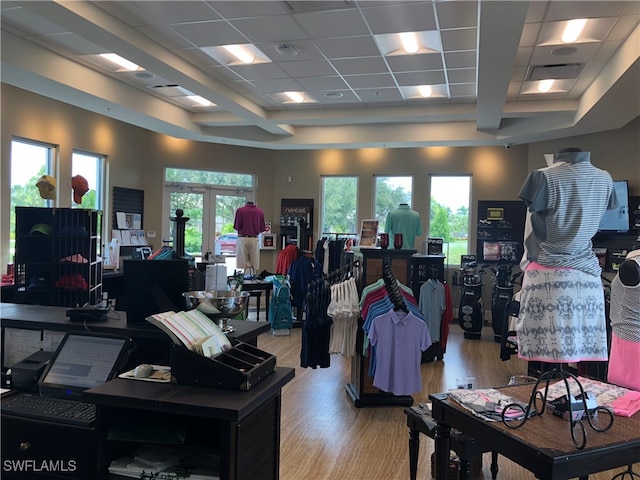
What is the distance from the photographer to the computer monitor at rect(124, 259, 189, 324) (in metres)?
2.35

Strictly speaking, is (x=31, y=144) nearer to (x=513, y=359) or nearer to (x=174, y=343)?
(x=174, y=343)

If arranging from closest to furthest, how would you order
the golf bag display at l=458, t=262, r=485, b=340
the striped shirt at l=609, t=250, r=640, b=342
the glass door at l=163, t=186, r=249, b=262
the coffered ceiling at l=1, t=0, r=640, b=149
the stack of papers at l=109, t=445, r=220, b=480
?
Result: the stack of papers at l=109, t=445, r=220, b=480, the striped shirt at l=609, t=250, r=640, b=342, the coffered ceiling at l=1, t=0, r=640, b=149, the golf bag display at l=458, t=262, r=485, b=340, the glass door at l=163, t=186, r=249, b=262

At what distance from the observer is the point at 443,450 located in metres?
2.18

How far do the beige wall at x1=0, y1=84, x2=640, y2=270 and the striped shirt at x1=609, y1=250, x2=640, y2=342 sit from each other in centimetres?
524

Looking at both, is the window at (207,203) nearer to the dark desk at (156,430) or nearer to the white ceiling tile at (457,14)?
the white ceiling tile at (457,14)

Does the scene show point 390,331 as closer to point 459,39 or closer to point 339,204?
point 459,39

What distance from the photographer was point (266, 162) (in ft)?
34.7

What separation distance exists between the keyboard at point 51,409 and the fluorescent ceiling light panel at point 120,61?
4.59 meters

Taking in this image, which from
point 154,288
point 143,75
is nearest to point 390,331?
point 154,288

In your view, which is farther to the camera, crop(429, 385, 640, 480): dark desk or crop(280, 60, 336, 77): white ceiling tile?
crop(280, 60, 336, 77): white ceiling tile

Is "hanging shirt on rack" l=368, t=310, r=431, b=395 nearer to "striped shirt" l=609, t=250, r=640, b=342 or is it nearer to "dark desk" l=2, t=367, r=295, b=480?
"striped shirt" l=609, t=250, r=640, b=342

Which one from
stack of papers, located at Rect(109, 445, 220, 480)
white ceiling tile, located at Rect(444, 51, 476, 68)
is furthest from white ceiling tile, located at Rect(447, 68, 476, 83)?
stack of papers, located at Rect(109, 445, 220, 480)

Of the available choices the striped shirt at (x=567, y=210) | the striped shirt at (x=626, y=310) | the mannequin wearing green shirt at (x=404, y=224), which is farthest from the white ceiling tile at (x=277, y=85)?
the striped shirt at (x=626, y=310)

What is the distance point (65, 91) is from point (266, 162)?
15.9 feet
